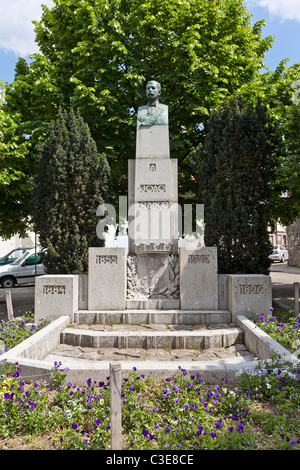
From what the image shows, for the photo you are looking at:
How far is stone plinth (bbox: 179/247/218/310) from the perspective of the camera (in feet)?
24.0

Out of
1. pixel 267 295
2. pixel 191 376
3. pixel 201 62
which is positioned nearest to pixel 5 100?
pixel 201 62

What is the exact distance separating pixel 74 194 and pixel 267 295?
4.82 metres

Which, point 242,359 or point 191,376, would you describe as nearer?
point 191,376

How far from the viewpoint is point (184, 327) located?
6.58m

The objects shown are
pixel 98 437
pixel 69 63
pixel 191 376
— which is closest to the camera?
pixel 98 437

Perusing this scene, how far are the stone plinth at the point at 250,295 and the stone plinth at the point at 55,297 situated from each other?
3.23 meters

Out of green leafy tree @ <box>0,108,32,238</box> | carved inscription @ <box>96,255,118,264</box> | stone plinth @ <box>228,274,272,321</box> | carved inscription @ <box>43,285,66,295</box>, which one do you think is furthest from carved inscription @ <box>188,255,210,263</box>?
green leafy tree @ <box>0,108,32,238</box>

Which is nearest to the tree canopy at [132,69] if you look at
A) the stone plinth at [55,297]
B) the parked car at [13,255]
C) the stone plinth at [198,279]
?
the stone plinth at [198,279]

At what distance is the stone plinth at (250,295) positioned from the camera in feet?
22.7

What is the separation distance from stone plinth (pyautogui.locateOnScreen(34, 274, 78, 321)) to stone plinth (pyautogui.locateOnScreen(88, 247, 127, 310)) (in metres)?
0.42

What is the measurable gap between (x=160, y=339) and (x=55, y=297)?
247cm

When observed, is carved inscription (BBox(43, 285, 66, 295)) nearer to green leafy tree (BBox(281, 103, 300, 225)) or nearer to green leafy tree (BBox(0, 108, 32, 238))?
green leafy tree (BBox(0, 108, 32, 238))

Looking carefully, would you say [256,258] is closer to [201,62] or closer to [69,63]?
[201,62]
